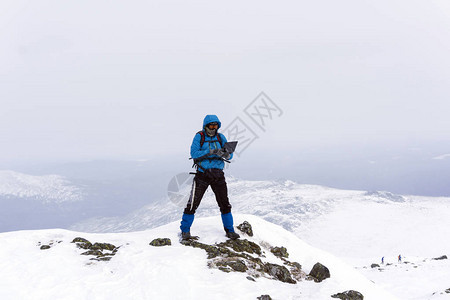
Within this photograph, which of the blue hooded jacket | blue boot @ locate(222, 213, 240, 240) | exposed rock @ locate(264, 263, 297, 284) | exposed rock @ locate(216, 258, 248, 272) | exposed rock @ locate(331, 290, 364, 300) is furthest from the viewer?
blue boot @ locate(222, 213, 240, 240)

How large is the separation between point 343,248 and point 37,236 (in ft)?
620

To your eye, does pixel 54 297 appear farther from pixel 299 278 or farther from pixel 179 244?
pixel 299 278

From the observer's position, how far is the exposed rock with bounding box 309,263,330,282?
9836mm

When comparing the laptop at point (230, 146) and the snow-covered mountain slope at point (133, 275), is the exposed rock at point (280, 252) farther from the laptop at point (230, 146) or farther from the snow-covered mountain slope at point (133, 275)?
the laptop at point (230, 146)

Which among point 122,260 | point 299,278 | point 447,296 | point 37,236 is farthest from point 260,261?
point 447,296

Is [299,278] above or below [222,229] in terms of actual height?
below

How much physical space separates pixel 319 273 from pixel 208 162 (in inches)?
245

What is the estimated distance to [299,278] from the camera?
31.6 feet

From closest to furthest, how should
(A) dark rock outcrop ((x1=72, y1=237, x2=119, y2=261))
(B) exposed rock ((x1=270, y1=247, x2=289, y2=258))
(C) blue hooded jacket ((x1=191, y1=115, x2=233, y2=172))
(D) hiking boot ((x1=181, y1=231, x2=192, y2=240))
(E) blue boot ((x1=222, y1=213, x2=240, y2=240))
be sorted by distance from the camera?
1. (A) dark rock outcrop ((x1=72, y1=237, x2=119, y2=261))
2. (C) blue hooded jacket ((x1=191, y1=115, x2=233, y2=172))
3. (D) hiking boot ((x1=181, y1=231, x2=192, y2=240))
4. (E) blue boot ((x1=222, y1=213, x2=240, y2=240))
5. (B) exposed rock ((x1=270, y1=247, x2=289, y2=258))

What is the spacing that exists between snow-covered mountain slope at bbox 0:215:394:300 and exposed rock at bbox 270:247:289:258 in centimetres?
61

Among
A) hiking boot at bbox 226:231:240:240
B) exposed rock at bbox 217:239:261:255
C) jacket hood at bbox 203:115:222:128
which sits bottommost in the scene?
exposed rock at bbox 217:239:261:255

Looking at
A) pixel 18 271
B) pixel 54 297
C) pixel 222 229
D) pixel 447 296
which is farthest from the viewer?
pixel 447 296

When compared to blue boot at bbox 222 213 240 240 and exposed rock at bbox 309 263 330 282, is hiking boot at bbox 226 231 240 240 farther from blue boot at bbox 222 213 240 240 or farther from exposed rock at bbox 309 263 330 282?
exposed rock at bbox 309 263 330 282

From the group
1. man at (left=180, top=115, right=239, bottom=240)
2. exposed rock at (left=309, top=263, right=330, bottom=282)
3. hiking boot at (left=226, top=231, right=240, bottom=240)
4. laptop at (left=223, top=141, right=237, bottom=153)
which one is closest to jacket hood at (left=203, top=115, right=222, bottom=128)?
man at (left=180, top=115, right=239, bottom=240)
